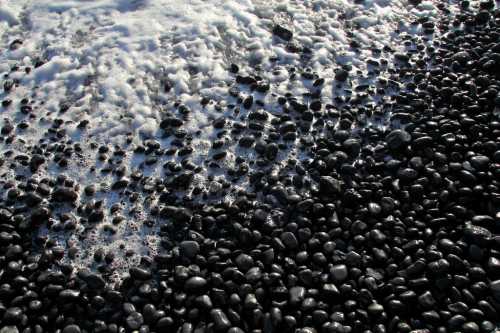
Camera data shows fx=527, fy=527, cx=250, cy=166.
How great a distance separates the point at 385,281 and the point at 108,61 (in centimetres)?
446

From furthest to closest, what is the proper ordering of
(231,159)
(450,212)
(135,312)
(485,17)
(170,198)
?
(485,17)
(231,159)
(170,198)
(450,212)
(135,312)

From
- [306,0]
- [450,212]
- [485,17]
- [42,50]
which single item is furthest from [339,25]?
[42,50]

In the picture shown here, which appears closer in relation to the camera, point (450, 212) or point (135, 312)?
point (135, 312)

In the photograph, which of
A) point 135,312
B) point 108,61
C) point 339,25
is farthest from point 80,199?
point 339,25

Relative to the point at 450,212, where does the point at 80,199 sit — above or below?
below

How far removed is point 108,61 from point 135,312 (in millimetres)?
3646

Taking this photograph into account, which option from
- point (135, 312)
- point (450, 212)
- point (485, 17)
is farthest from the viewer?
point (485, 17)

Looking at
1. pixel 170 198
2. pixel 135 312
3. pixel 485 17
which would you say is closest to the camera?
pixel 135 312

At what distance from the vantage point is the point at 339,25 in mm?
7391

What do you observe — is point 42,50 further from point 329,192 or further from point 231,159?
point 329,192

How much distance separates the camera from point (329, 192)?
205 inches

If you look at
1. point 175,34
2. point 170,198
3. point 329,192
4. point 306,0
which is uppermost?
point 306,0

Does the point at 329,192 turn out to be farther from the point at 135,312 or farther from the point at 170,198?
the point at 135,312

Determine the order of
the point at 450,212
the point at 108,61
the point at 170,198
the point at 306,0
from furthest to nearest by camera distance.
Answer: the point at 306,0 → the point at 108,61 → the point at 170,198 → the point at 450,212
